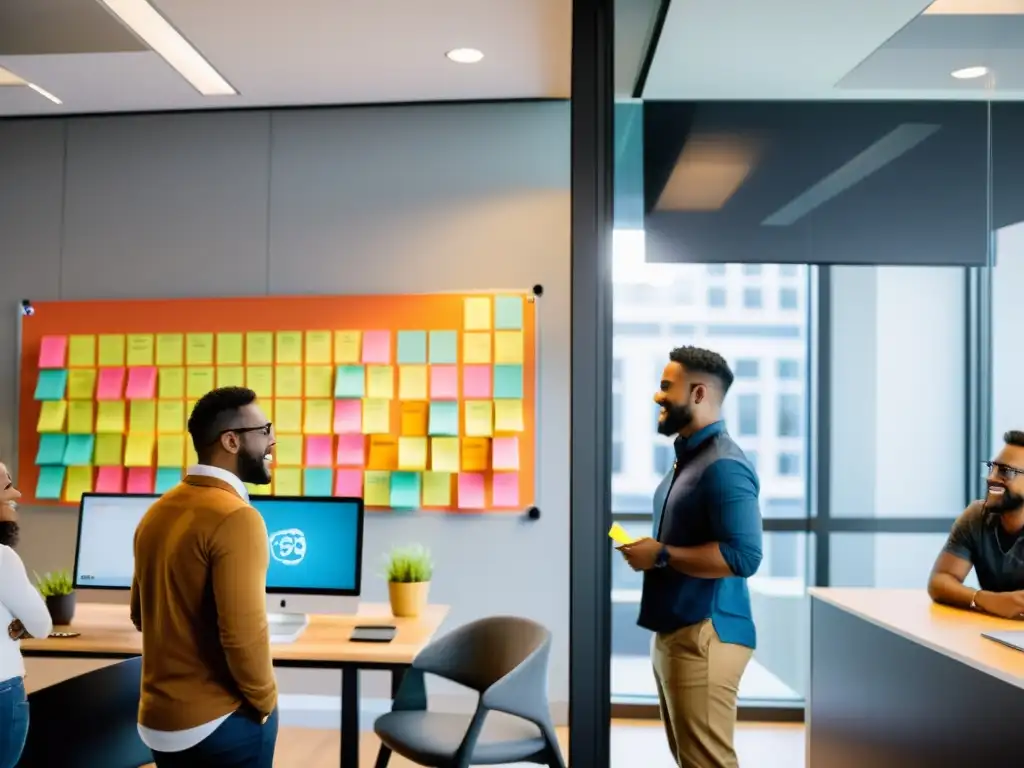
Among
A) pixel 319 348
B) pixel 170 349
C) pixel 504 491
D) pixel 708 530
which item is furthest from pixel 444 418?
pixel 708 530

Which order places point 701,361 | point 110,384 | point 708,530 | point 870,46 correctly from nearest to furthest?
point 870,46, point 701,361, point 708,530, point 110,384

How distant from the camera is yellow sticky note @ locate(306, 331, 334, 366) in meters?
3.91

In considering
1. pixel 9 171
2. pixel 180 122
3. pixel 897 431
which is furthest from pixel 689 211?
pixel 9 171

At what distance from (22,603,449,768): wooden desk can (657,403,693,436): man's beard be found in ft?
3.97

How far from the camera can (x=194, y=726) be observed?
75.0 inches

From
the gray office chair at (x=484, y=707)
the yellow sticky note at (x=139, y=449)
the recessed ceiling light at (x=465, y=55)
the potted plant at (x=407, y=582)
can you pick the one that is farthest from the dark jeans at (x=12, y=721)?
the recessed ceiling light at (x=465, y=55)

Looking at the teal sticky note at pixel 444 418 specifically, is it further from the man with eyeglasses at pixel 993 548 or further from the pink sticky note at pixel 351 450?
the man with eyeglasses at pixel 993 548

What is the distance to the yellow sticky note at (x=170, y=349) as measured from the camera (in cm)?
398

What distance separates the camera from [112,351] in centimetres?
402

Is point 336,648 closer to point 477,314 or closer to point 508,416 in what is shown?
point 508,416

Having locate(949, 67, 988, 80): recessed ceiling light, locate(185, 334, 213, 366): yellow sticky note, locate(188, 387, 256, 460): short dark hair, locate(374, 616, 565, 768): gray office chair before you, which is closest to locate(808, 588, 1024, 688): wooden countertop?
locate(374, 616, 565, 768): gray office chair

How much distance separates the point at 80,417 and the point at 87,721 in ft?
7.01

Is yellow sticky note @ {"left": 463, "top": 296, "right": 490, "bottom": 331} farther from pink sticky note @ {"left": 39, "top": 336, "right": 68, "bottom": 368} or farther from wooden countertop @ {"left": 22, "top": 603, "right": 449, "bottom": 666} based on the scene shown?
pink sticky note @ {"left": 39, "top": 336, "right": 68, "bottom": 368}

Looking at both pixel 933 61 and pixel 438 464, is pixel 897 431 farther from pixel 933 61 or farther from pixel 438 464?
pixel 438 464
